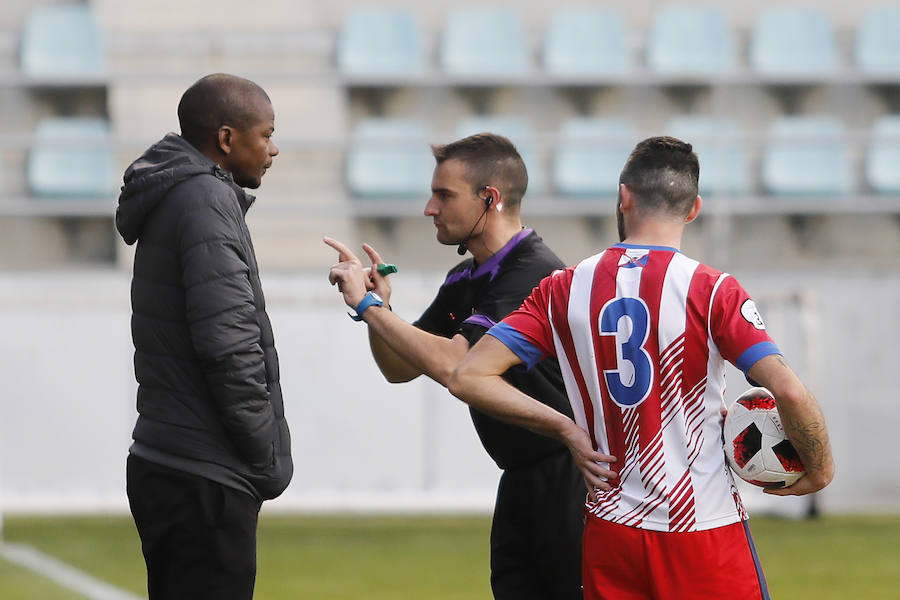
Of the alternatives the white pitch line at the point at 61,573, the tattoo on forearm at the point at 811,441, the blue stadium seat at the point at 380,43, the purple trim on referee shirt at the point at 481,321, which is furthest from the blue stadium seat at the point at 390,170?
the tattoo on forearm at the point at 811,441

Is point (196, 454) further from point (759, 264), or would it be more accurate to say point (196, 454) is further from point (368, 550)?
point (759, 264)

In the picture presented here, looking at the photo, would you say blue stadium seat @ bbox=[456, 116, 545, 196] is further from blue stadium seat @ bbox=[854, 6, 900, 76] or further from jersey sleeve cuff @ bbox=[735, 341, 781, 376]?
jersey sleeve cuff @ bbox=[735, 341, 781, 376]

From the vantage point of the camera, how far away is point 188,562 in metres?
3.46

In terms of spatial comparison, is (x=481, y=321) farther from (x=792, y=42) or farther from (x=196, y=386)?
(x=792, y=42)

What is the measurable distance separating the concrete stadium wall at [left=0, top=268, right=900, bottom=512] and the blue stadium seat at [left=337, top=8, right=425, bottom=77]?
3.86 metres

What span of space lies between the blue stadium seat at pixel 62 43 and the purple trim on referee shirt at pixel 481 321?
980cm

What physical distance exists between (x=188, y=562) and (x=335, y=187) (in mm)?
9132

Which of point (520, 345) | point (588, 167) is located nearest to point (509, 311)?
point (520, 345)

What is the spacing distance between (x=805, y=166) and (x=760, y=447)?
10.5 meters

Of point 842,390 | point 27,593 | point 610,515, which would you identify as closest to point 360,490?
point 27,593

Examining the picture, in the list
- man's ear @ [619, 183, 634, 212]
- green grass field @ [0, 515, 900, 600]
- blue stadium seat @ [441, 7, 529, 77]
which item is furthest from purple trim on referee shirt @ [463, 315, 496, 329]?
blue stadium seat @ [441, 7, 529, 77]

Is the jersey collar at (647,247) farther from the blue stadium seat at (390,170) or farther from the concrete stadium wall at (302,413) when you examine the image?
the blue stadium seat at (390,170)

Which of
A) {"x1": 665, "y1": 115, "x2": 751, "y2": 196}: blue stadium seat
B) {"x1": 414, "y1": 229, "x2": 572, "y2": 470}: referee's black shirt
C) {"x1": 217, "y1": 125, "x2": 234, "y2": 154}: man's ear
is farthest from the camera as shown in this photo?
{"x1": 665, "y1": 115, "x2": 751, "y2": 196}: blue stadium seat

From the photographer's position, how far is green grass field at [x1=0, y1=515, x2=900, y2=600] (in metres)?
7.18
